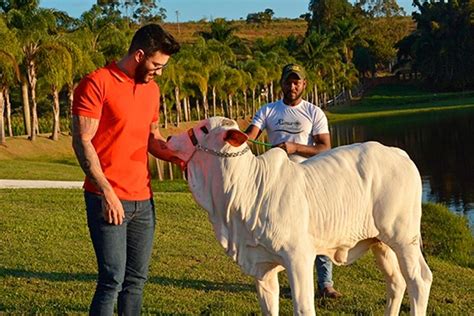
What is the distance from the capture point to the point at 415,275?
18.2 feet

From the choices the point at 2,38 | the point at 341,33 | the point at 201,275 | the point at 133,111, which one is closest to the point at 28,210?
the point at 201,275

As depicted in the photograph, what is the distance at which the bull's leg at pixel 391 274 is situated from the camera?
19.1 ft

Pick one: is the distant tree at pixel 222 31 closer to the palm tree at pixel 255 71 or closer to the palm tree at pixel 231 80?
the palm tree at pixel 255 71

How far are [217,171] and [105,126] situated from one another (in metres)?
0.86

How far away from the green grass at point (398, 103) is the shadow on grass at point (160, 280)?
206 ft

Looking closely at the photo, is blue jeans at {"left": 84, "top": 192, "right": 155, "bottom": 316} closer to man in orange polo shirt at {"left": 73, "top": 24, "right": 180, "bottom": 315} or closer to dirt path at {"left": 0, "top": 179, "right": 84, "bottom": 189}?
man in orange polo shirt at {"left": 73, "top": 24, "right": 180, "bottom": 315}

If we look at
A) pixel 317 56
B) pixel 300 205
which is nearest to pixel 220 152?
pixel 300 205

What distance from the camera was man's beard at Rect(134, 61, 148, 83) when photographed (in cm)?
512

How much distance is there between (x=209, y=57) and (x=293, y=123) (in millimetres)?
54397

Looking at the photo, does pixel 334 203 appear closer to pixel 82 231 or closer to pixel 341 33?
pixel 82 231

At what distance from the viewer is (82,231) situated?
38.2 ft

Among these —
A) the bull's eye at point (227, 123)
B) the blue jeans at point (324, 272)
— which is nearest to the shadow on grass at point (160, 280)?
the blue jeans at point (324, 272)

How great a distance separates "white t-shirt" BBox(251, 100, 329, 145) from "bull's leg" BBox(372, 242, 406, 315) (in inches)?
71.6

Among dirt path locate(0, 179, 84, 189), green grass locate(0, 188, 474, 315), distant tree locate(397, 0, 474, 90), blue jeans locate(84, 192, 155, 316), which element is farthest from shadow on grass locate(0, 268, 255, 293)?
distant tree locate(397, 0, 474, 90)
